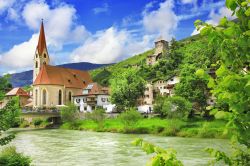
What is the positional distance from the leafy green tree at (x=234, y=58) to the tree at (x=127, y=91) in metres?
77.6

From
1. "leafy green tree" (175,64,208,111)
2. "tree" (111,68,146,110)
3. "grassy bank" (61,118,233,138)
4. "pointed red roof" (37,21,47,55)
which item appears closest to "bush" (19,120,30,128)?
"grassy bank" (61,118,233,138)

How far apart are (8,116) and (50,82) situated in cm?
9011

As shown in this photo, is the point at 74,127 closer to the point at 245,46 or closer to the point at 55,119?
the point at 55,119

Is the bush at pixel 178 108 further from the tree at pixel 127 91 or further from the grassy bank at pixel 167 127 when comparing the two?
the tree at pixel 127 91

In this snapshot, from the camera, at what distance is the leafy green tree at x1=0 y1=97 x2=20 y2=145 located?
16531mm

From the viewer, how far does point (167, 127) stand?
192ft

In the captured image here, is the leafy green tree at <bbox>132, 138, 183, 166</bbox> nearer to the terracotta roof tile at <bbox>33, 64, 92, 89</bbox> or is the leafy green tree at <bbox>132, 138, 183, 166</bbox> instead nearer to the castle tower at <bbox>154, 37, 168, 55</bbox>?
the terracotta roof tile at <bbox>33, 64, 92, 89</bbox>

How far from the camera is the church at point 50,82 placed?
104250 mm

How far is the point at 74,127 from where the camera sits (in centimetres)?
7650

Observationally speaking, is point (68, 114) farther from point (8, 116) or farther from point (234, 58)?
point (234, 58)

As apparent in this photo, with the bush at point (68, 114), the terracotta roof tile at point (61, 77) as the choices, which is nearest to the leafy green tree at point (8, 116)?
the bush at point (68, 114)

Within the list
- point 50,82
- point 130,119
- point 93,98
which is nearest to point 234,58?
point 130,119

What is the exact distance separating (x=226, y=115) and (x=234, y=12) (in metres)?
1.24

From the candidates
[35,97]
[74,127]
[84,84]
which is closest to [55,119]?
[74,127]
